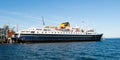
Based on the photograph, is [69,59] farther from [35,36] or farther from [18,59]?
[35,36]

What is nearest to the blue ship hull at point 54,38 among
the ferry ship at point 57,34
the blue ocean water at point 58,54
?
the ferry ship at point 57,34

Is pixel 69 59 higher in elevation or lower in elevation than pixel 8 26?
lower

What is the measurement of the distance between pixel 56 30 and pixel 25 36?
23721mm

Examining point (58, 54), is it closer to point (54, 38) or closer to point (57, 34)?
point (54, 38)

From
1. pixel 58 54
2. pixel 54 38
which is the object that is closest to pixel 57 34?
pixel 54 38

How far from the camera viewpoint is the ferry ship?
128 meters

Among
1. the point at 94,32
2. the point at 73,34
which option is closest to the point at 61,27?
the point at 73,34

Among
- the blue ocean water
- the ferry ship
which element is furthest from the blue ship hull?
the blue ocean water

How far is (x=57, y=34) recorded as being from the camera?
140m

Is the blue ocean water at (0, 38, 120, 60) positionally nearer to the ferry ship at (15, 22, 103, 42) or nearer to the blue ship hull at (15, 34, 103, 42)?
the blue ship hull at (15, 34, 103, 42)

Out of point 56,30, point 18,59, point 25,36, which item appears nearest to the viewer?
point 18,59

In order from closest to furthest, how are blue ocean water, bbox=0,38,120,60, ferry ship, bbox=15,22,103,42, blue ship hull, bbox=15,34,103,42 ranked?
blue ocean water, bbox=0,38,120,60 < blue ship hull, bbox=15,34,103,42 < ferry ship, bbox=15,22,103,42

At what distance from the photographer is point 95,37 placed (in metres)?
160

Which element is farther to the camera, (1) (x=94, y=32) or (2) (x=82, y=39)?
(1) (x=94, y=32)
